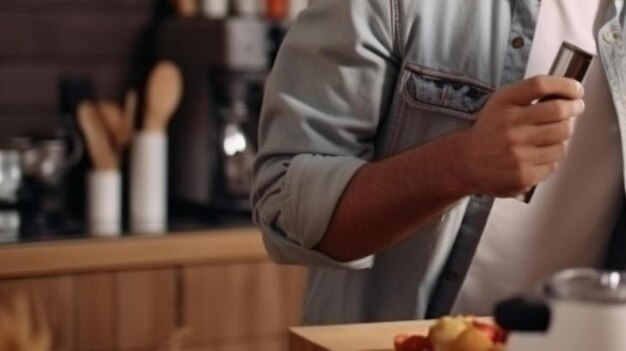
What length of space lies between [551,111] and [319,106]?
1.08 ft

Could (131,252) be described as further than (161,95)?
No

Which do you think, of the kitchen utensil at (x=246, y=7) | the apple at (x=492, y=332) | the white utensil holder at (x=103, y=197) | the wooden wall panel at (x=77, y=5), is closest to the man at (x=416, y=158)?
the apple at (x=492, y=332)

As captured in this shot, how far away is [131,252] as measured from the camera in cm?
278

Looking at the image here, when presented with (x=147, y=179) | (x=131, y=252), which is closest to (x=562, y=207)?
(x=131, y=252)

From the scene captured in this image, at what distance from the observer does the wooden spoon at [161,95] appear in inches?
120

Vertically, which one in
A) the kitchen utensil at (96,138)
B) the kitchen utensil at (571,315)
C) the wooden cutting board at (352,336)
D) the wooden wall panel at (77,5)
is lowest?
the kitchen utensil at (96,138)

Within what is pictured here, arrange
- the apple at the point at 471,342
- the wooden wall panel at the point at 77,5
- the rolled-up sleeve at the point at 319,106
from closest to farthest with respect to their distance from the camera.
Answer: the apple at the point at 471,342 → the rolled-up sleeve at the point at 319,106 → the wooden wall panel at the point at 77,5

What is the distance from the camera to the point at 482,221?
5.17 feet

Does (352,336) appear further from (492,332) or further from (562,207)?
(562,207)

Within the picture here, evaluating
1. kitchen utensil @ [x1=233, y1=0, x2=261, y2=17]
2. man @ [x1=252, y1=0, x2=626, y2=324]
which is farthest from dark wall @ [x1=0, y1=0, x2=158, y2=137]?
man @ [x1=252, y1=0, x2=626, y2=324]

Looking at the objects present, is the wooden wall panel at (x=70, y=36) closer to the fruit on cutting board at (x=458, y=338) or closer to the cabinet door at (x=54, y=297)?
the cabinet door at (x=54, y=297)

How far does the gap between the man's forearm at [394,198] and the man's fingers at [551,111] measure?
4.0 inches

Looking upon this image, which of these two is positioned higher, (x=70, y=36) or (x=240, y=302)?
(x=70, y=36)

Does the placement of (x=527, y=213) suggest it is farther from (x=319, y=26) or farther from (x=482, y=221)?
(x=319, y=26)
